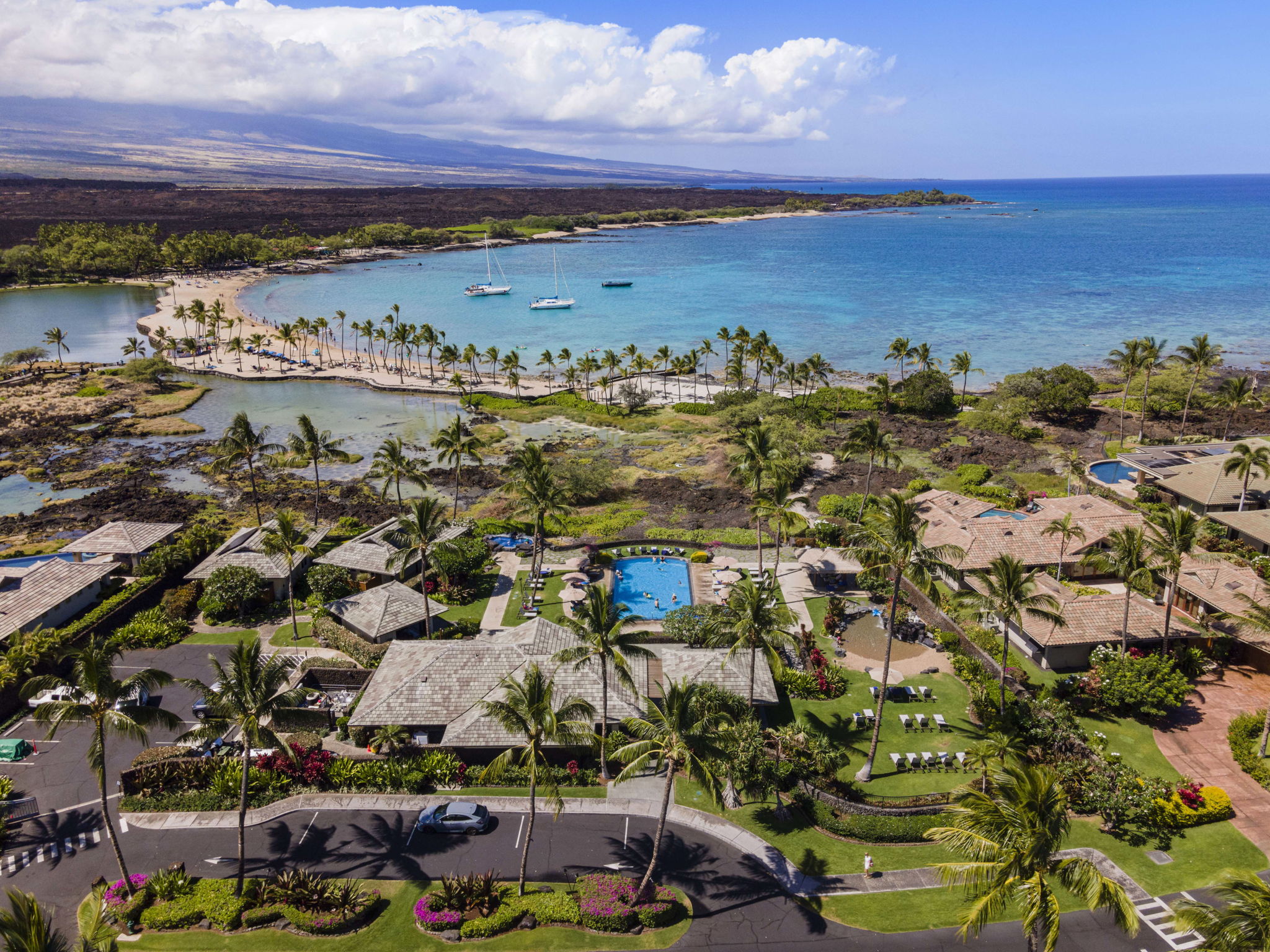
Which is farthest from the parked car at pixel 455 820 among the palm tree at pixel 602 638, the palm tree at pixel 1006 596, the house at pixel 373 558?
the palm tree at pixel 1006 596

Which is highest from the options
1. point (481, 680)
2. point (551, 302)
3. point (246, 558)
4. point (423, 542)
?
point (551, 302)

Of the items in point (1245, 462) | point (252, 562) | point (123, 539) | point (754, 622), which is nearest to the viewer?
point (754, 622)

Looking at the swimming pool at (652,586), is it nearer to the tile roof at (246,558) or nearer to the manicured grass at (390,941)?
the manicured grass at (390,941)

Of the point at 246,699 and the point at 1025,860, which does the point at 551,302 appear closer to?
the point at 246,699

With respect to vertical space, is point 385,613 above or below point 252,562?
below

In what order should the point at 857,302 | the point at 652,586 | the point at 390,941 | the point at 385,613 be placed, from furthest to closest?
1. the point at 857,302
2. the point at 652,586
3. the point at 385,613
4. the point at 390,941

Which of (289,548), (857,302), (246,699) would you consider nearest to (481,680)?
(246,699)
